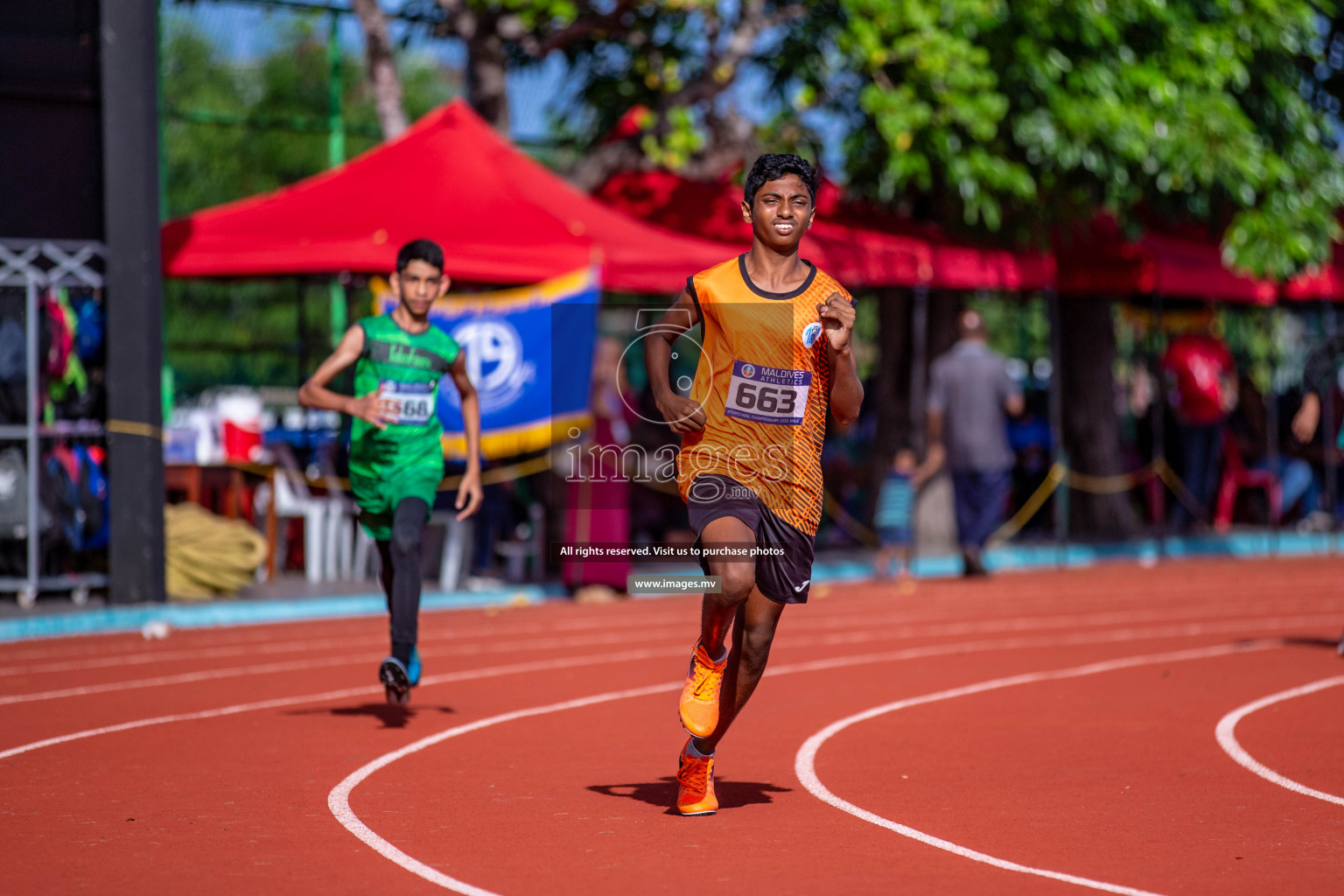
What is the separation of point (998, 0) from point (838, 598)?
18.8ft

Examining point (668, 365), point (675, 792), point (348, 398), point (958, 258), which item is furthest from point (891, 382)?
point (668, 365)

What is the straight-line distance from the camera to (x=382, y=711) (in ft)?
29.7

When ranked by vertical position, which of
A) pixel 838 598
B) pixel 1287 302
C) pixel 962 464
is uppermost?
pixel 1287 302

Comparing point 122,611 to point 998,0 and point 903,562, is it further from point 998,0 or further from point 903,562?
point 998,0

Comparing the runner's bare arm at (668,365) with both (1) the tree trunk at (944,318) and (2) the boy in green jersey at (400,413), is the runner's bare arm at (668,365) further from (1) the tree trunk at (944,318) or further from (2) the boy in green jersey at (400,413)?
(1) the tree trunk at (944,318)

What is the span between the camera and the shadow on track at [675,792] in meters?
6.61

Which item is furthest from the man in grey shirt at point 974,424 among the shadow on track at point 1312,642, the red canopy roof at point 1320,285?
the red canopy roof at point 1320,285

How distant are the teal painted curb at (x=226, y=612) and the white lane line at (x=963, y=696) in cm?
519

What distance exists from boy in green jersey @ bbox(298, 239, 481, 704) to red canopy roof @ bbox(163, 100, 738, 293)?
5644 millimetres

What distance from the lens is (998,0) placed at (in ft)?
54.2

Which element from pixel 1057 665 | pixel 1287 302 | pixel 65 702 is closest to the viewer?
pixel 65 702

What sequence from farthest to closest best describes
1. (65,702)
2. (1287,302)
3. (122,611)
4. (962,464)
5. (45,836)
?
(1287,302) < (962,464) < (122,611) < (65,702) < (45,836)

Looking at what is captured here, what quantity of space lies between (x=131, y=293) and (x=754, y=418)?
867cm

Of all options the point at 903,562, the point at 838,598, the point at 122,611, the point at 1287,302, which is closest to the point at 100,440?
the point at 122,611
